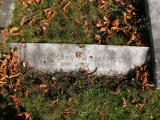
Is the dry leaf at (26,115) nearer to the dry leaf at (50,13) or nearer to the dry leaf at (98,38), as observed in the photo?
the dry leaf at (98,38)

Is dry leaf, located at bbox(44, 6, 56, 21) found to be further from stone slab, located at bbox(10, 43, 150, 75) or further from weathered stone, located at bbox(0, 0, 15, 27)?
stone slab, located at bbox(10, 43, 150, 75)

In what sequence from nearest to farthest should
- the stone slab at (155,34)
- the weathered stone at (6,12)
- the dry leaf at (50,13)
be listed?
the stone slab at (155,34) → the weathered stone at (6,12) → the dry leaf at (50,13)

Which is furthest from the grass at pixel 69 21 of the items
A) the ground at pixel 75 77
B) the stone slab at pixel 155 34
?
the stone slab at pixel 155 34

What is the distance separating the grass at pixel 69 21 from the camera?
6.94m

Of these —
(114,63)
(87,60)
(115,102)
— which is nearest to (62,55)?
(87,60)

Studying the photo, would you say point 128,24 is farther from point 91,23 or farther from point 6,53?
point 6,53

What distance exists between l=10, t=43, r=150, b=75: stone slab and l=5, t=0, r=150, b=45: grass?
0.27m

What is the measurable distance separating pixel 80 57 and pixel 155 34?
1.23 metres

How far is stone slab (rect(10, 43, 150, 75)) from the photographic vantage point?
6605 millimetres

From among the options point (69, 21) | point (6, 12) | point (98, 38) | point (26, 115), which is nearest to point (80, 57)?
point (98, 38)

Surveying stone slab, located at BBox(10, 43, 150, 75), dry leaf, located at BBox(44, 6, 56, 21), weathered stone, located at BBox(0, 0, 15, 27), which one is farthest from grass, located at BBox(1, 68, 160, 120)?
dry leaf, located at BBox(44, 6, 56, 21)

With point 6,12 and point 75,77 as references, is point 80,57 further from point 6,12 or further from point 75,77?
point 6,12

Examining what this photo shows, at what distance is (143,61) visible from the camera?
6602mm

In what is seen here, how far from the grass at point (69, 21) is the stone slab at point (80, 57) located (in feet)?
0.88
